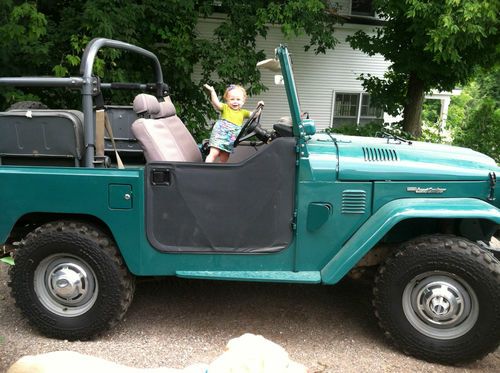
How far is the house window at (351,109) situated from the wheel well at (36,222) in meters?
11.9

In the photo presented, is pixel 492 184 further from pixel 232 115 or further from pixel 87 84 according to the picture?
pixel 87 84

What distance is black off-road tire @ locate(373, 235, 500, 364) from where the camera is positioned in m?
3.09

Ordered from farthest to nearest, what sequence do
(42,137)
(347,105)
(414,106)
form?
(347,105) < (414,106) < (42,137)

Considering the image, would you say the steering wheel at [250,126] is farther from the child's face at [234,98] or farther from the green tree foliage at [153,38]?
the green tree foliage at [153,38]

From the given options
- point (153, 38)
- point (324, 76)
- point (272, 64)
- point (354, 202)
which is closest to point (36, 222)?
point (272, 64)

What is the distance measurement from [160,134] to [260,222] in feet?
3.31

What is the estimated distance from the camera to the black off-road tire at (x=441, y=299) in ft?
10.1

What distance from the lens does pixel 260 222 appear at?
330cm

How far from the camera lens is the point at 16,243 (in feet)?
11.9

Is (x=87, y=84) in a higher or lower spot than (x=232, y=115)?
higher

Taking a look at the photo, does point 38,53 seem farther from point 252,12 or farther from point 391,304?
point 391,304

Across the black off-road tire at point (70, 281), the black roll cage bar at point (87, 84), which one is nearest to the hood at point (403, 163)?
the black roll cage bar at point (87, 84)

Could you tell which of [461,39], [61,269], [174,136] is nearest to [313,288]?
[174,136]

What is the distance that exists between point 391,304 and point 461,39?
17.3 feet
